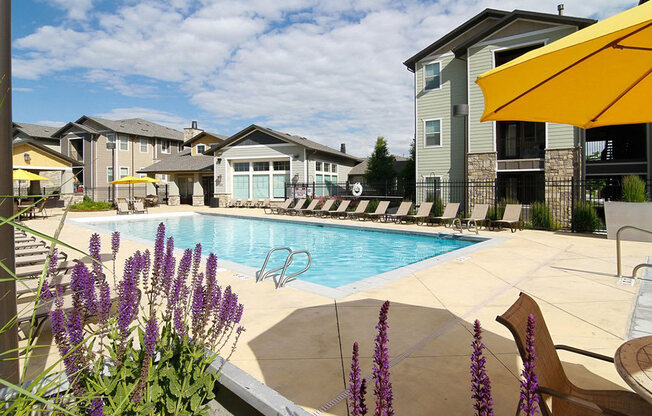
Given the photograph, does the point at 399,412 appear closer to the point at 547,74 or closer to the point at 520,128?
the point at 547,74

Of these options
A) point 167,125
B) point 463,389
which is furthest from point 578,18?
point 167,125

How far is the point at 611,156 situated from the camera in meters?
22.6

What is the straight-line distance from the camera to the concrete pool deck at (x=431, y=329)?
8.82 ft

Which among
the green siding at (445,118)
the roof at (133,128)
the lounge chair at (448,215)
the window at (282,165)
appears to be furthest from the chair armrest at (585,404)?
the roof at (133,128)

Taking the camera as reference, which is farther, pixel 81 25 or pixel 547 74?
pixel 81 25

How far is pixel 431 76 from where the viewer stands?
1881cm

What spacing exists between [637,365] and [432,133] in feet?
59.3

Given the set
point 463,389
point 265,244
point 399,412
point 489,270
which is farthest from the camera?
point 265,244

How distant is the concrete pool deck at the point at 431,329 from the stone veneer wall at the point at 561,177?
8.49 meters

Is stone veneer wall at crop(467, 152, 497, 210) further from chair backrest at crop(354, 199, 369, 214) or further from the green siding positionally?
chair backrest at crop(354, 199, 369, 214)

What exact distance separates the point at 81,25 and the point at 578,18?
20.9 meters

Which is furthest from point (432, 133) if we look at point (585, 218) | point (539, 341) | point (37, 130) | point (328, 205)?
point (37, 130)

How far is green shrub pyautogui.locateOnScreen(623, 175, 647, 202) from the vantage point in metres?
10.4

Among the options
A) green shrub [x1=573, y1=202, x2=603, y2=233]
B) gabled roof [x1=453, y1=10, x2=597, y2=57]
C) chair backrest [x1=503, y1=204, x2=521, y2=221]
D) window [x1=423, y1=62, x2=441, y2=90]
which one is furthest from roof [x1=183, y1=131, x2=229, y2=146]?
green shrub [x1=573, y1=202, x2=603, y2=233]
